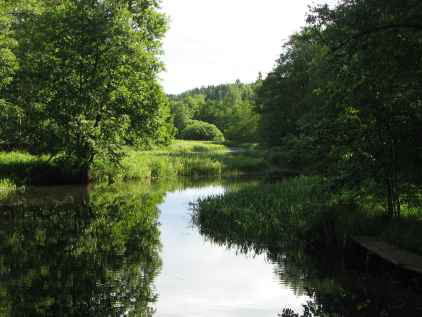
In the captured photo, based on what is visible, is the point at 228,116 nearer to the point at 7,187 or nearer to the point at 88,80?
the point at 88,80

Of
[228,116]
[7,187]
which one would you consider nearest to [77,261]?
[7,187]

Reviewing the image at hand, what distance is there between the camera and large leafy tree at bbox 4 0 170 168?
32.6 meters

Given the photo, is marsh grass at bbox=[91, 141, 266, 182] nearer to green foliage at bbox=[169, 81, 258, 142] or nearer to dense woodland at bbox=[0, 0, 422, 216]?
dense woodland at bbox=[0, 0, 422, 216]

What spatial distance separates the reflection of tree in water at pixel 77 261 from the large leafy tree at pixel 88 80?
10.4m

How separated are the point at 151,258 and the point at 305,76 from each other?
157ft

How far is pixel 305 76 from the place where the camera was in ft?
191

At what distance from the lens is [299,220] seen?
16672 millimetres

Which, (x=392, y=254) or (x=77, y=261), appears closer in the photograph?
(x=392, y=254)

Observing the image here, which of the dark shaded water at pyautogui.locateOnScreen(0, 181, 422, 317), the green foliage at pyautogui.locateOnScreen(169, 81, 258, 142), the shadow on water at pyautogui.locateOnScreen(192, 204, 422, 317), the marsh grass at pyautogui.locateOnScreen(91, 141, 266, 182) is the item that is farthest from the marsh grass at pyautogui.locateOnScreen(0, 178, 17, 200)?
the green foliage at pyautogui.locateOnScreen(169, 81, 258, 142)

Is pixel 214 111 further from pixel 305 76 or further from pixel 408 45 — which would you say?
pixel 408 45

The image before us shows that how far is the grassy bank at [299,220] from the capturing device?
A: 43.5ft

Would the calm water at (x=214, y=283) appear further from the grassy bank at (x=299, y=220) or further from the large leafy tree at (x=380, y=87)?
the large leafy tree at (x=380, y=87)

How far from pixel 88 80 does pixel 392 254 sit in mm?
27655

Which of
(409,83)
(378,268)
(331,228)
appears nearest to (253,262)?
(331,228)
